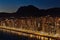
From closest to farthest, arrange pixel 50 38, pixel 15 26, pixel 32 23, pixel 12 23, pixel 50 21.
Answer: pixel 50 38
pixel 50 21
pixel 32 23
pixel 12 23
pixel 15 26

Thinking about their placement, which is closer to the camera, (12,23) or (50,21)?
(50,21)

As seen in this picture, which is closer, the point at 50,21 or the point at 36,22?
the point at 50,21

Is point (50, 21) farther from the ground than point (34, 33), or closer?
farther from the ground

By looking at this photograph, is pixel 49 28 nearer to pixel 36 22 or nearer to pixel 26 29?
pixel 36 22

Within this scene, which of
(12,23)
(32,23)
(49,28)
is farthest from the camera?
(12,23)

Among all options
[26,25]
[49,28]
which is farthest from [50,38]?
[26,25]

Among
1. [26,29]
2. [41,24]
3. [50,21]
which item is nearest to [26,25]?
[26,29]

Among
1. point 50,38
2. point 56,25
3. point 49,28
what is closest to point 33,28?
point 49,28

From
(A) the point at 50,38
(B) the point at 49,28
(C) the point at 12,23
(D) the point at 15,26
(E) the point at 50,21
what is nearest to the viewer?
(A) the point at 50,38

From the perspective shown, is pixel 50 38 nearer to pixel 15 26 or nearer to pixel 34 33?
pixel 34 33
